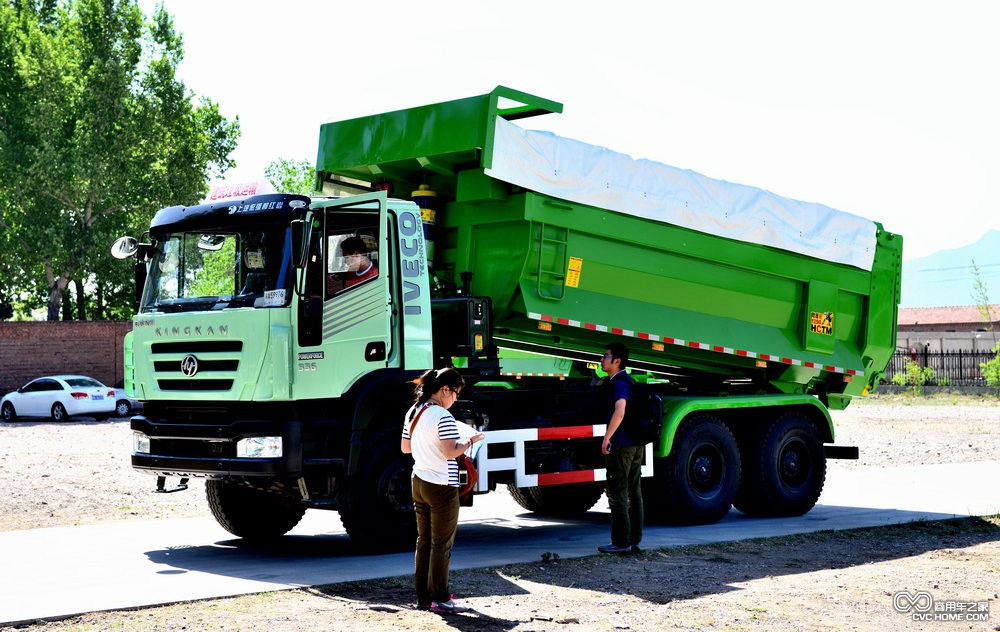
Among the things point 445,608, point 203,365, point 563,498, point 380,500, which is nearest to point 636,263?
point 563,498

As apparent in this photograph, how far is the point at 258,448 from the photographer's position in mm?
9812

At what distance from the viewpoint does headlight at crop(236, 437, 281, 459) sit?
9.78 metres

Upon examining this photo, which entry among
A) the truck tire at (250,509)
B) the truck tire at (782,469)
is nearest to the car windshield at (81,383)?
the truck tire at (250,509)

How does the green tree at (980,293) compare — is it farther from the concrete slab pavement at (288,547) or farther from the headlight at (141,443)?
the headlight at (141,443)

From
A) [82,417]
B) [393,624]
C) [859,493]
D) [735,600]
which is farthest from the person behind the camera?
[82,417]

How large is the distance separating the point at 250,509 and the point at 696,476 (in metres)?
4.86

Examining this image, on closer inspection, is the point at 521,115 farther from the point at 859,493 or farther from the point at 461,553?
the point at 859,493

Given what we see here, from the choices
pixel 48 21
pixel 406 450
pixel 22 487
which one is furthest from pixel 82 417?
pixel 406 450

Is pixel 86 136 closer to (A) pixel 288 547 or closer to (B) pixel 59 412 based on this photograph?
(B) pixel 59 412

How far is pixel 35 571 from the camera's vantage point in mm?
9477

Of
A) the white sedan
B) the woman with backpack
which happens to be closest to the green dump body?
the woman with backpack

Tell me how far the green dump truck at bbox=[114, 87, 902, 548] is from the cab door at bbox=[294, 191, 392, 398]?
0.06ft

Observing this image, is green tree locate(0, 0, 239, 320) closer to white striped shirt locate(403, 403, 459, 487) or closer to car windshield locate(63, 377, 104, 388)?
car windshield locate(63, 377, 104, 388)

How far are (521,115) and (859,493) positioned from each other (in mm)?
7704
